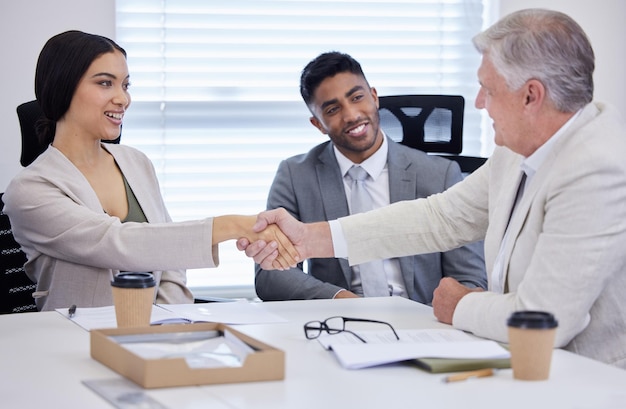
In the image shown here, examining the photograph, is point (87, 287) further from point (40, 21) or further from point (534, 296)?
point (40, 21)

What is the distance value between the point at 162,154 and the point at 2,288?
1.45 metres

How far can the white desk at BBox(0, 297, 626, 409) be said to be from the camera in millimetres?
1367

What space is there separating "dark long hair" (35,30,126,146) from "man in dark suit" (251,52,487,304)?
34.1 inches

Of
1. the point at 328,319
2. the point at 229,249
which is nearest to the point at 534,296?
the point at 328,319

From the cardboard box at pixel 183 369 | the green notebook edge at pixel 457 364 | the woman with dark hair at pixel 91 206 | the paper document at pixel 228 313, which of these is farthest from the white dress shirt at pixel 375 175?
the cardboard box at pixel 183 369

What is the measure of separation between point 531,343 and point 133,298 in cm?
83

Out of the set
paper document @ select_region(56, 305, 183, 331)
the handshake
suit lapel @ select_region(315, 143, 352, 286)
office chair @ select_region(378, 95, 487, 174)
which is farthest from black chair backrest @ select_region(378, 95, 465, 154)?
paper document @ select_region(56, 305, 183, 331)

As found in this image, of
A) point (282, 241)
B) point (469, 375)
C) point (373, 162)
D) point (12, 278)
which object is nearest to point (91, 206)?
point (12, 278)

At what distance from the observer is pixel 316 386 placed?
1.47 metres

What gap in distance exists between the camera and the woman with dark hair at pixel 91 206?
2543mm

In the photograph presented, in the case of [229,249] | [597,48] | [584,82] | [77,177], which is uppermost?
[597,48]

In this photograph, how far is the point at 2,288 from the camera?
2879 mm

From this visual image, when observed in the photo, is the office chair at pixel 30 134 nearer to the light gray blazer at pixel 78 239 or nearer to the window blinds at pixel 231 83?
the light gray blazer at pixel 78 239

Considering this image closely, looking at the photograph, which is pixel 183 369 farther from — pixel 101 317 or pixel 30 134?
pixel 30 134
